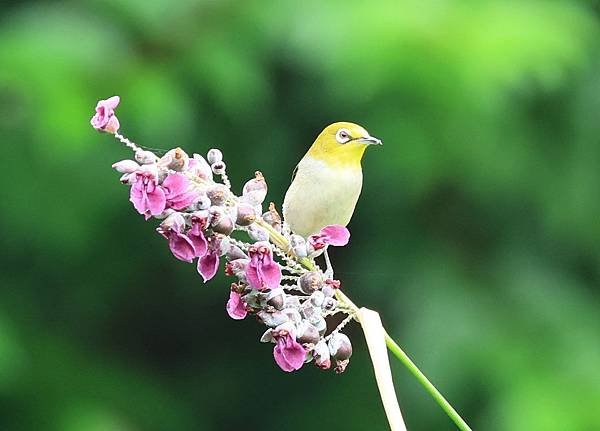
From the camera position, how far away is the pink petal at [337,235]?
118 centimetres

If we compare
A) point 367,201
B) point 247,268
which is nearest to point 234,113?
point 367,201

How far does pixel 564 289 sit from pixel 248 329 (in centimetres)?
144

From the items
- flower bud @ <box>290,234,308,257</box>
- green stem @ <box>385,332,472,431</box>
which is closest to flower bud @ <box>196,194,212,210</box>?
flower bud @ <box>290,234,308,257</box>

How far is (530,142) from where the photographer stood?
12.7 feet

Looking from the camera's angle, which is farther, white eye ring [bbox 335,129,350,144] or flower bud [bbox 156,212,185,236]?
white eye ring [bbox 335,129,350,144]

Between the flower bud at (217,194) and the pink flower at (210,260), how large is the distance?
37 mm

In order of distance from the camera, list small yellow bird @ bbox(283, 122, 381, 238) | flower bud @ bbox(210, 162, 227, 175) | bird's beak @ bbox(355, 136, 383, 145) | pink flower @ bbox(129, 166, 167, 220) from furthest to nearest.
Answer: small yellow bird @ bbox(283, 122, 381, 238), bird's beak @ bbox(355, 136, 383, 145), flower bud @ bbox(210, 162, 227, 175), pink flower @ bbox(129, 166, 167, 220)

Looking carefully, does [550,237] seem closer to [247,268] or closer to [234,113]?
[234,113]

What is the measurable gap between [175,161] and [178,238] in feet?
0.29

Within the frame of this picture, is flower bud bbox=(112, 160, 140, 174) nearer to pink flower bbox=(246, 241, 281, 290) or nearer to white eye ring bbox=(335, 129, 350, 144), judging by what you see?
pink flower bbox=(246, 241, 281, 290)

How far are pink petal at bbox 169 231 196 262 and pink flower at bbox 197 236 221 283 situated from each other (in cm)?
3

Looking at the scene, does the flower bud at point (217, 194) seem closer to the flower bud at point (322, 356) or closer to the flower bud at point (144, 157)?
the flower bud at point (144, 157)

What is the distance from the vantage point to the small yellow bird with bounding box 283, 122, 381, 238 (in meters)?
1.54

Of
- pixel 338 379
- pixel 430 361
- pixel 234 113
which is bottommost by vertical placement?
pixel 338 379
